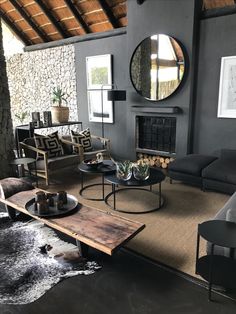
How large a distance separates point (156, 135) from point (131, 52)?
1714 millimetres

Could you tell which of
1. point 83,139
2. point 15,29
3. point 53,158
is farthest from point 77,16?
point 53,158

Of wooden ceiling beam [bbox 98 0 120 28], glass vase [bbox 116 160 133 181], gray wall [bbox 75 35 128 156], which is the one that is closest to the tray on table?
glass vase [bbox 116 160 133 181]

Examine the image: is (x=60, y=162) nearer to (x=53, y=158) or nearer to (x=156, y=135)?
(x=53, y=158)

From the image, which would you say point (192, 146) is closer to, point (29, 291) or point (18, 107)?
point (29, 291)

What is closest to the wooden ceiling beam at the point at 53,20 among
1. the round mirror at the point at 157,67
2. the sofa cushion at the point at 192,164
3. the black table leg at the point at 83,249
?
the round mirror at the point at 157,67

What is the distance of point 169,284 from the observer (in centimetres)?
210

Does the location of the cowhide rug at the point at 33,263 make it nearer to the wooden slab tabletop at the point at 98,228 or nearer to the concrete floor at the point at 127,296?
the concrete floor at the point at 127,296

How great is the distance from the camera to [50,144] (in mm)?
4598

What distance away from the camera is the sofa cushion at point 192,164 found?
3.92 metres

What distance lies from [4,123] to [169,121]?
2891 mm

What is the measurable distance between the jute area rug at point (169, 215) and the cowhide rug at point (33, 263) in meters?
0.63

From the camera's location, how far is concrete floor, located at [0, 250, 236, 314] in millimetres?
1865

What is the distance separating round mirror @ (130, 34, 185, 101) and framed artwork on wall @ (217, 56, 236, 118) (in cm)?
70

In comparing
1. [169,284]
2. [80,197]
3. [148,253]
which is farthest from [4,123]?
[169,284]
